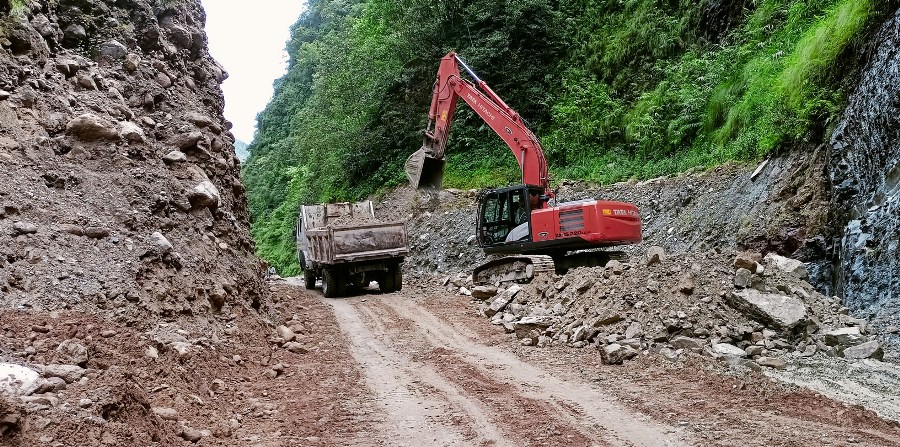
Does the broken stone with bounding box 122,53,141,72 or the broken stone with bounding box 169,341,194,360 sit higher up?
the broken stone with bounding box 122,53,141,72

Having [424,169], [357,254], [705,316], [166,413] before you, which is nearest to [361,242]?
[357,254]

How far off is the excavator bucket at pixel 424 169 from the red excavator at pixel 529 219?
10 centimetres

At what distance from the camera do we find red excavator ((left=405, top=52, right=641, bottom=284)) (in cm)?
1159

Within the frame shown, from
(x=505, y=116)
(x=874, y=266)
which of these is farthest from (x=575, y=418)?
(x=505, y=116)

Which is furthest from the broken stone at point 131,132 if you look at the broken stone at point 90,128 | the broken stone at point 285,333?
the broken stone at point 285,333

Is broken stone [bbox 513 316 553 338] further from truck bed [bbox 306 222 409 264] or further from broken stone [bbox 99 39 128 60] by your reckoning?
broken stone [bbox 99 39 128 60]

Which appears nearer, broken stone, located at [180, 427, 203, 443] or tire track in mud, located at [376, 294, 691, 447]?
broken stone, located at [180, 427, 203, 443]

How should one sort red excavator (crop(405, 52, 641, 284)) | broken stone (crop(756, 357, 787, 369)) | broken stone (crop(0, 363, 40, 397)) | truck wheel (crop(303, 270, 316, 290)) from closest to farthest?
broken stone (crop(0, 363, 40, 397)) → broken stone (crop(756, 357, 787, 369)) → red excavator (crop(405, 52, 641, 284)) → truck wheel (crop(303, 270, 316, 290))

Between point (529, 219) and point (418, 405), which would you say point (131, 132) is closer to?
point (418, 405)

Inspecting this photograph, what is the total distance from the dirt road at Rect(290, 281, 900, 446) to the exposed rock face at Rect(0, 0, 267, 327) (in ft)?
7.05

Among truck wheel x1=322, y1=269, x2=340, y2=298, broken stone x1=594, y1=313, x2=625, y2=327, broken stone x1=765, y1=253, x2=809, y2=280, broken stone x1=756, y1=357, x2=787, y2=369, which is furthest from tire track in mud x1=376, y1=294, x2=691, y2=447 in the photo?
truck wheel x1=322, y1=269, x2=340, y2=298

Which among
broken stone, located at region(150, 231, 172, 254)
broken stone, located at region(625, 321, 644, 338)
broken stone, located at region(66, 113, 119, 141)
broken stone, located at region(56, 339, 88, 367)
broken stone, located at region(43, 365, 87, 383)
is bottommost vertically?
broken stone, located at region(625, 321, 644, 338)

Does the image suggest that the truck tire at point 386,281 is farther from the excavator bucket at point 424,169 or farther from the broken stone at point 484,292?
the broken stone at point 484,292

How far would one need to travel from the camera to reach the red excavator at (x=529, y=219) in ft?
38.0
